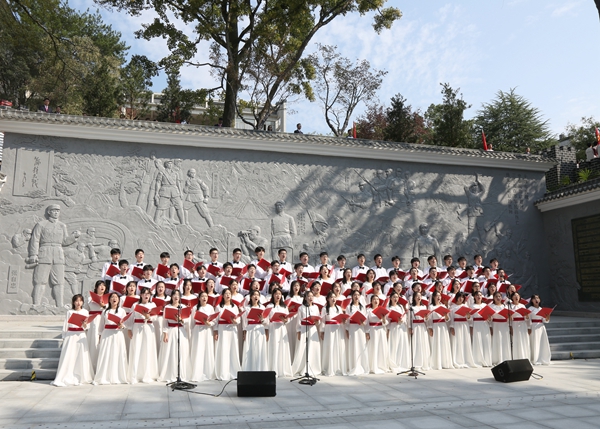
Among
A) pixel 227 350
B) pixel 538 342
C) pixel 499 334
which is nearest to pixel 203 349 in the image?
pixel 227 350

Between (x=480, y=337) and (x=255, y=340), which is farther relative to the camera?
(x=480, y=337)

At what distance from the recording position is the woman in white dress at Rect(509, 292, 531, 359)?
8.84 meters

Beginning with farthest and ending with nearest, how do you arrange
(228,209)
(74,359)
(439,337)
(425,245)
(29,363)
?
(425,245), (228,209), (439,337), (29,363), (74,359)

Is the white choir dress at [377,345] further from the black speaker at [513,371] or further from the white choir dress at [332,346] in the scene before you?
the black speaker at [513,371]

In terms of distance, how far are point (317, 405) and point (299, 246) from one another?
6.51m

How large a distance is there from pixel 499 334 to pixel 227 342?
4877mm

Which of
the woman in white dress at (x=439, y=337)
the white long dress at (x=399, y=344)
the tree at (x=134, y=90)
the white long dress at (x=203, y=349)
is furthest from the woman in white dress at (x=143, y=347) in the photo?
the tree at (x=134, y=90)

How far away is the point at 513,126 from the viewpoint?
24969 mm

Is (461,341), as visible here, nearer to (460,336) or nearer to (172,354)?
(460,336)

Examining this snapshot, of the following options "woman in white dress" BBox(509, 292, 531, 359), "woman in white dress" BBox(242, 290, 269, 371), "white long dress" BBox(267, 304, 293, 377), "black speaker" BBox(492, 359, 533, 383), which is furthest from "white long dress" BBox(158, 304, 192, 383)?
"woman in white dress" BBox(509, 292, 531, 359)

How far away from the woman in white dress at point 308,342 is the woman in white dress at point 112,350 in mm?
2515

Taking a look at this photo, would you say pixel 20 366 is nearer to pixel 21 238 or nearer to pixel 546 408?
pixel 21 238

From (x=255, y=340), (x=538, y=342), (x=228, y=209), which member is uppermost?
(x=228, y=209)

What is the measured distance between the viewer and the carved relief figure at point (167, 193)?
11156 mm
